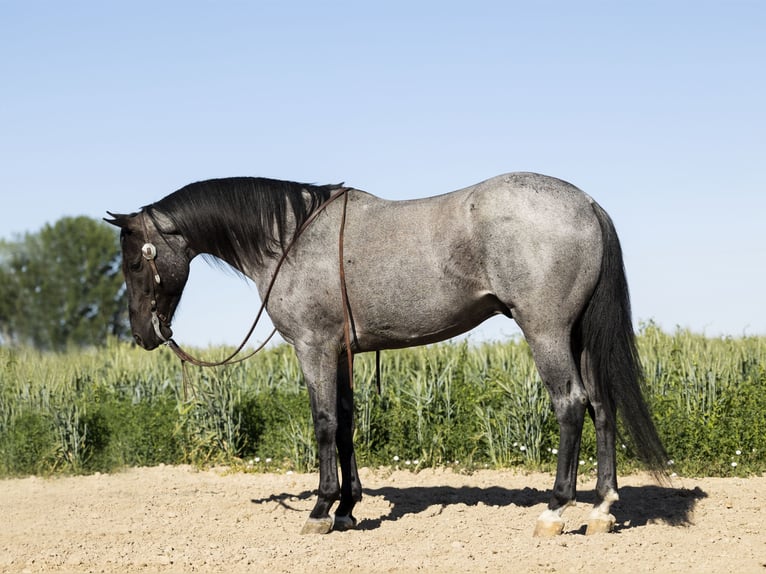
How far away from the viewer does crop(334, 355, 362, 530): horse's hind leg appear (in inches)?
244

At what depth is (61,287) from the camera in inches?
1351

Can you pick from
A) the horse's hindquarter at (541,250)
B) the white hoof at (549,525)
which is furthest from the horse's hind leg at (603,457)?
the horse's hindquarter at (541,250)

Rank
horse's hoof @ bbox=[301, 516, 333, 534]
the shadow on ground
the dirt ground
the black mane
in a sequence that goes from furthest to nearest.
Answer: the shadow on ground, the black mane, horse's hoof @ bbox=[301, 516, 333, 534], the dirt ground

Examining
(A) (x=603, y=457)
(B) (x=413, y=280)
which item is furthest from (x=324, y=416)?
(A) (x=603, y=457)

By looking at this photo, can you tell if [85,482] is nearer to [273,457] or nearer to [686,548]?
[273,457]

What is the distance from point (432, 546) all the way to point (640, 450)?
1.58 metres

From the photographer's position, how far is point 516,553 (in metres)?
5.28

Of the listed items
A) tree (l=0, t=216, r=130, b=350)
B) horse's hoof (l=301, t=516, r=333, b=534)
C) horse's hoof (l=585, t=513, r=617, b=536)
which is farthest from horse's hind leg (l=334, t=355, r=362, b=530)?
tree (l=0, t=216, r=130, b=350)

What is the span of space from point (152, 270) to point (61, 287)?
30224 mm

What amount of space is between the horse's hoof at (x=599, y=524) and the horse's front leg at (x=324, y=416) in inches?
69.0

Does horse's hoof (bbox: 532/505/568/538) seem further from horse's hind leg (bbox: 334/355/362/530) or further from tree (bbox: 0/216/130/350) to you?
tree (bbox: 0/216/130/350)

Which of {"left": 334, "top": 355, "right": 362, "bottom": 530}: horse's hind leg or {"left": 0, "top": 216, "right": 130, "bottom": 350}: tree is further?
{"left": 0, "top": 216, "right": 130, "bottom": 350}: tree

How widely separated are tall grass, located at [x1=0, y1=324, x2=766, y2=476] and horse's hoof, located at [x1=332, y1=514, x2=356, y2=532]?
233cm

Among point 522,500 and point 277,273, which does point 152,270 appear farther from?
point 522,500
